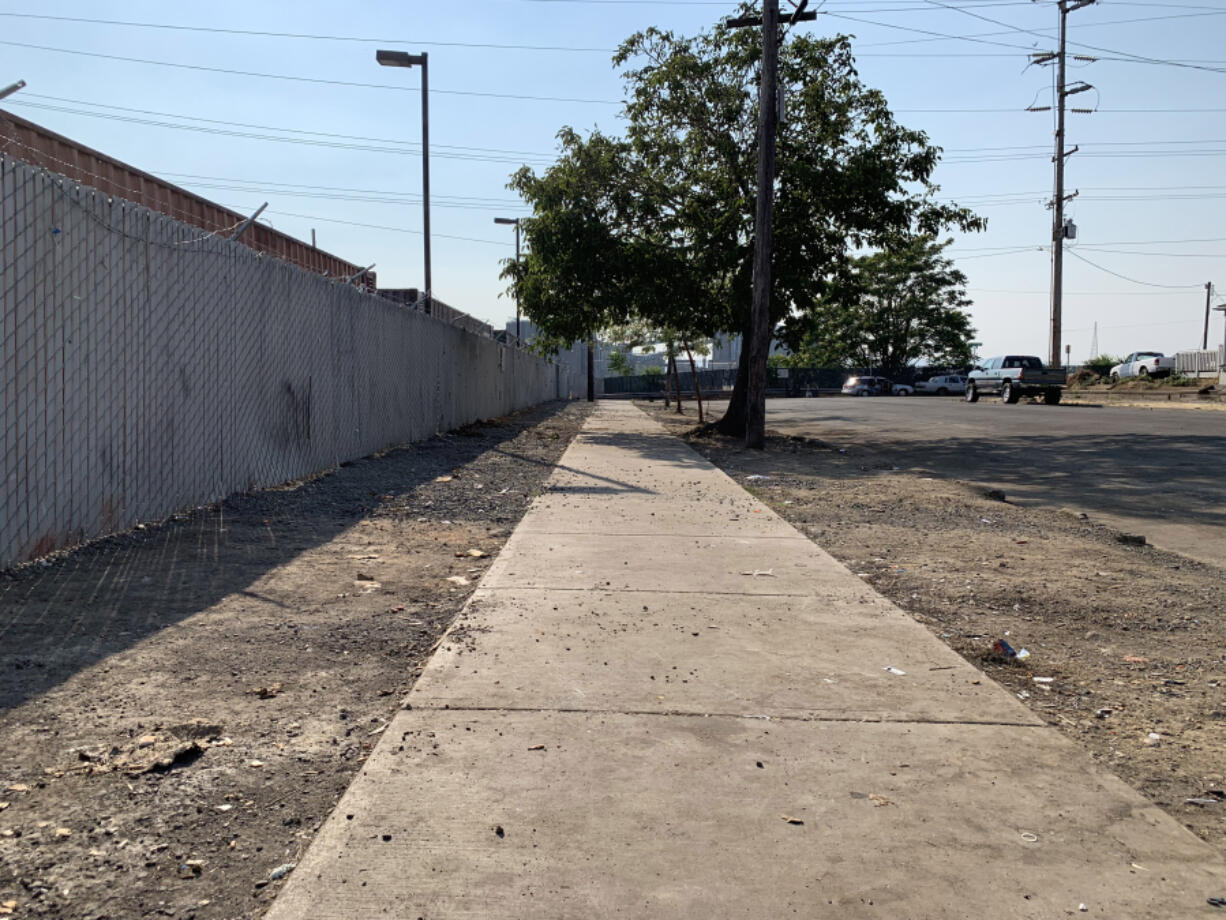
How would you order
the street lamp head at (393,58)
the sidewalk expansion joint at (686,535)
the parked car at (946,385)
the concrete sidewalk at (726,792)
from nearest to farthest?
the concrete sidewalk at (726,792)
the sidewalk expansion joint at (686,535)
the street lamp head at (393,58)
the parked car at (946,385)

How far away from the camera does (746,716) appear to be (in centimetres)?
378

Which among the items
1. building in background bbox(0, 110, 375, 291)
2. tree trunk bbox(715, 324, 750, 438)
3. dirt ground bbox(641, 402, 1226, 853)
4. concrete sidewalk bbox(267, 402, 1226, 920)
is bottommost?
dirt ground bbox(641, 402, 1226, 853)

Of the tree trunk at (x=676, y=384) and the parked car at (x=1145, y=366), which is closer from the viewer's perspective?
the tree trunk at (x=676, y=384)

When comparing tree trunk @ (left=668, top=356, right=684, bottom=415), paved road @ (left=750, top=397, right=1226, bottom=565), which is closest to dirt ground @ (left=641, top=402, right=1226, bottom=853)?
paved road @ (left=750, top=397, right=1226, bottom=565)

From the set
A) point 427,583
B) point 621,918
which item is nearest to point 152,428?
point 427,583

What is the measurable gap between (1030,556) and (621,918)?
19.9 feet

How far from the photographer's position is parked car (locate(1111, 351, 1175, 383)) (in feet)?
162

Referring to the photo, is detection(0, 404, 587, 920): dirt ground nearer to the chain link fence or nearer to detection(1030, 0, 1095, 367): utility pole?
the chain link fence

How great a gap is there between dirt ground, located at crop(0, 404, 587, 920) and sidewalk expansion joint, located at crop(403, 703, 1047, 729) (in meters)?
0.36

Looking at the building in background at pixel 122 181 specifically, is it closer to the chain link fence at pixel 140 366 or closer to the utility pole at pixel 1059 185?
the chain link fence at pixel 140 366

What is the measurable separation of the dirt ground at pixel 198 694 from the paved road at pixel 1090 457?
6.65 m

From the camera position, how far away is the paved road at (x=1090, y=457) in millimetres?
10273

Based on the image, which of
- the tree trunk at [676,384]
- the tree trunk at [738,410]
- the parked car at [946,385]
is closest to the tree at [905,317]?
the parked car at [946,385]

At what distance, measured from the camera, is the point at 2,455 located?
570cm
